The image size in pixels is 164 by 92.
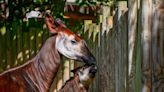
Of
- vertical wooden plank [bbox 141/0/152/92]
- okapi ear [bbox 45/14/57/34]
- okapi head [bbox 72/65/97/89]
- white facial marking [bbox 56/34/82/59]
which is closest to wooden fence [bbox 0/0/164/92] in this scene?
vertical wooden plank [bbox 141/0/152/92]

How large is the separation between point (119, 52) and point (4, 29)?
393cm

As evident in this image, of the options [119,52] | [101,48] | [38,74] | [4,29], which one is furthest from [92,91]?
[38,74]

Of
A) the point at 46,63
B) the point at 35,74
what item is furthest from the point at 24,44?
the point at 35,74

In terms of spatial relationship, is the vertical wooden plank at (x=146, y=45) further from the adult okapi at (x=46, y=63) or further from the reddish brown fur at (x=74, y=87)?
the reddish brown fur at (x=74, y=87)

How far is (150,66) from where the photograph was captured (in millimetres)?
4891

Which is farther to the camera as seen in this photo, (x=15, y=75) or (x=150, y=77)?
(x=15, y=75)

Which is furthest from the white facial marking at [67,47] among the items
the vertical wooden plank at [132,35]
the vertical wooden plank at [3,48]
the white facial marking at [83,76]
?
the vertical wooden plank at [3,48]

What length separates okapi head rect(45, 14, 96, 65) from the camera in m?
6.48

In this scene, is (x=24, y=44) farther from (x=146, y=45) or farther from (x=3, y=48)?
(x=146, y=45)

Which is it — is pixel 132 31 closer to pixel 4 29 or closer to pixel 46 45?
pixel 46 45

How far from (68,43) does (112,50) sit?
1189mm

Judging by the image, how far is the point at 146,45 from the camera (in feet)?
16.0

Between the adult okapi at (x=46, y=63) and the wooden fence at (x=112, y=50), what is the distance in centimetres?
53

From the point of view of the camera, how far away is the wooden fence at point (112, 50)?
480cm
